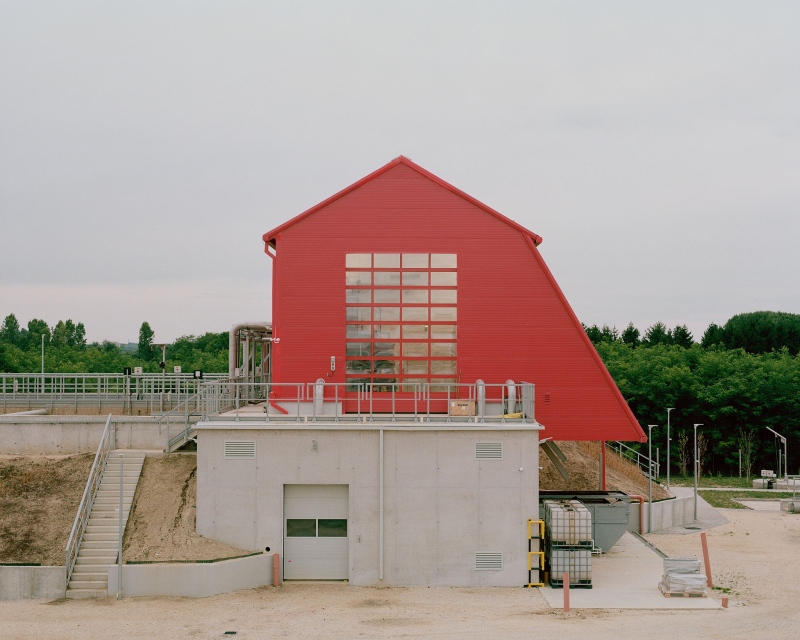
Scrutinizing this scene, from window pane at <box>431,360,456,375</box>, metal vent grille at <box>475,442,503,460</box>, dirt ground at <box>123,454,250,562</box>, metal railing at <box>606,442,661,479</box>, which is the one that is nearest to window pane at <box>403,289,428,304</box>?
window pane at <box>431,360,456,375</box>

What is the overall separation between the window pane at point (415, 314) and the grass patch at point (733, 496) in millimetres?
24408

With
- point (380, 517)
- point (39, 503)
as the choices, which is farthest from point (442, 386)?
point (39, 503)

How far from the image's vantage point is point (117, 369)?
250ft

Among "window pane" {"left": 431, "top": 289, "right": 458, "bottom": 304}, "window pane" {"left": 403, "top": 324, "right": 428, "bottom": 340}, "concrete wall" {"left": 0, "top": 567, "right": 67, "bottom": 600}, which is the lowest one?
"concrete wall" {"left": 0, "top": 567, "right": 67, "bottom": 600}

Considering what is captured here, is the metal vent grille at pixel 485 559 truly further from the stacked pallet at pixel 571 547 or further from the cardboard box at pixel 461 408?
the cardboard box at pixel 461 408

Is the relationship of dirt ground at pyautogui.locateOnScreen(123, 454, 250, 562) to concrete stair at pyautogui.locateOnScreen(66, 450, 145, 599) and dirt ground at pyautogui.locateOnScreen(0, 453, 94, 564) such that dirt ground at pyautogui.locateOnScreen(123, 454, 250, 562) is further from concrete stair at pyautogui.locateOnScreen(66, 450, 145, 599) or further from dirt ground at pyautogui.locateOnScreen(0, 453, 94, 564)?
dirt ground at pyautogui.locateOnScreen(0, 453, 94, 564)

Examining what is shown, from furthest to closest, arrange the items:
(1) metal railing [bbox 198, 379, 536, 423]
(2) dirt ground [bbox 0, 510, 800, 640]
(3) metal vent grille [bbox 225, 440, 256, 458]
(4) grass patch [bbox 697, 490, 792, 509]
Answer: (4) grass patch [bbox 697, 490, 792, 509]
(1) metal railing [bbox 198, 379, 536, 423]
(3) metal vent grille [bbox 225, 440, 256, 458]
(2) dirt ground [bbox 0, 510, 800, 640]

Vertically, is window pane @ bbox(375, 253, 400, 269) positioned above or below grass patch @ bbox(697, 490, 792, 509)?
above

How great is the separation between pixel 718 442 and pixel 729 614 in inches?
1907

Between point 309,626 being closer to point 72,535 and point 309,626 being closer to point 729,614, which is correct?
point 72,535

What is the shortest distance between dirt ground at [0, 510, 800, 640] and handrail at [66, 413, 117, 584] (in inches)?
62.0

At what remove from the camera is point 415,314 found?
29422 mm

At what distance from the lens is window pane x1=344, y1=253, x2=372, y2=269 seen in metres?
29.5

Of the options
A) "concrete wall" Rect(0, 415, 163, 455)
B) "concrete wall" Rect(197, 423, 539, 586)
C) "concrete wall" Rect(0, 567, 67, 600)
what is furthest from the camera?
"concrete wall" Rect(0, 415, 163, 455)
